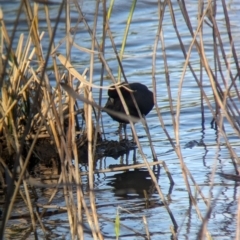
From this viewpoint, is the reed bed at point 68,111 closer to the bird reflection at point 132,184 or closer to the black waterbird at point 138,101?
the bird reflection at point 132,184

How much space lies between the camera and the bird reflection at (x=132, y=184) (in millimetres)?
3837

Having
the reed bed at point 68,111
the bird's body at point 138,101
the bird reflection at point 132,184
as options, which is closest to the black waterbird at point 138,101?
the bird's body at point 138,101

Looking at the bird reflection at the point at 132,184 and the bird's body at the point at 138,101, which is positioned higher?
the bird's body at the point at 138,101

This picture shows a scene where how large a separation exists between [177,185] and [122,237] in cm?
Result: 79

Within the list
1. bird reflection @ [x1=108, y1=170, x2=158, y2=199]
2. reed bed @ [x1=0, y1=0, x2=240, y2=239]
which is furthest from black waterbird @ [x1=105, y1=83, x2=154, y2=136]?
bird reflection @ [x1=108, y1=170, x2=158, y2=199]

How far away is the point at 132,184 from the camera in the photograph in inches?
161

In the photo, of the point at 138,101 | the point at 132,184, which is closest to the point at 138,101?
the point at 138,101

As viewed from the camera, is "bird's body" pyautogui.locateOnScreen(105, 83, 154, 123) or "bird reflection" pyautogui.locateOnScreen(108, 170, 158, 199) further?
"bird's body" pyautogui.locateOnScreen(105, 83, 154, 123)

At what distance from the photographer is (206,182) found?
386cm

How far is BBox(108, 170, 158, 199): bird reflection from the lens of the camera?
3.84 m

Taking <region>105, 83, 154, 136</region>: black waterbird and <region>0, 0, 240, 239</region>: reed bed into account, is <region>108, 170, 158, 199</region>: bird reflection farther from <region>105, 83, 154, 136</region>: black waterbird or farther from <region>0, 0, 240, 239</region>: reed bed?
<region>105, 83, 154, 136</region>: black waterbird

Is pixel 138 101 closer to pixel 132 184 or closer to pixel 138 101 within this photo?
pixel 138 101

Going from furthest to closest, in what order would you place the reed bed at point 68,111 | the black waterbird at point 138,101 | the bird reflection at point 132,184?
the black waterbird at point 138,101 → the bird reflection at point 132,184 → the reed bed at point 68,111

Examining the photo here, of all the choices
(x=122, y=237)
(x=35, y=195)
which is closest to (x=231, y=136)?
(x=35, y=195)
